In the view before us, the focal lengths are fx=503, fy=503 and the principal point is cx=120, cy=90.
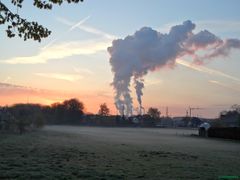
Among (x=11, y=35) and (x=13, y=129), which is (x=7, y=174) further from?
(x=13, y=129)

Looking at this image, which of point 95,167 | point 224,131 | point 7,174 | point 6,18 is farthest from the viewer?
point 224,131

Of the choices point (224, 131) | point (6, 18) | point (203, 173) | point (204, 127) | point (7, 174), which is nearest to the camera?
point (6, 18)

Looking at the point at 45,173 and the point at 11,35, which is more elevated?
the point at 11,35

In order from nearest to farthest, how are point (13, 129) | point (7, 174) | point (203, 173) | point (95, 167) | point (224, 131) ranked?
1. point (7, 174)
2. point (203, 173)
3. point (95, 167)
4. point (224, 131)
5. point (13, 129)

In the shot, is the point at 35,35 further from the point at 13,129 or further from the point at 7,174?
the point at 13,129

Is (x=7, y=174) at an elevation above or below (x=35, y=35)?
below

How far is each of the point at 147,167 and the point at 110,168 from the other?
2.20m

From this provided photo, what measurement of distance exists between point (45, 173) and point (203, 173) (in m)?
6.95

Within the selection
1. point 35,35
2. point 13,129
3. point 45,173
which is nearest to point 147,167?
point 45,173

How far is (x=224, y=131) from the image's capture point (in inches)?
3241

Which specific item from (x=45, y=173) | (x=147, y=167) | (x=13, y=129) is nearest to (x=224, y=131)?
(x=13, y=129)

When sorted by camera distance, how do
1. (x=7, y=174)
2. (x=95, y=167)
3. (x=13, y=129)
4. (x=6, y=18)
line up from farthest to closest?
(x=13, y=129) < (x=95, y=167) < (x=7, y=174) < (x=6, y=18)

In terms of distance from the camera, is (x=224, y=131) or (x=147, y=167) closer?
(x=147, y=167)

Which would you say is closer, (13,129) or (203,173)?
(203,173)
